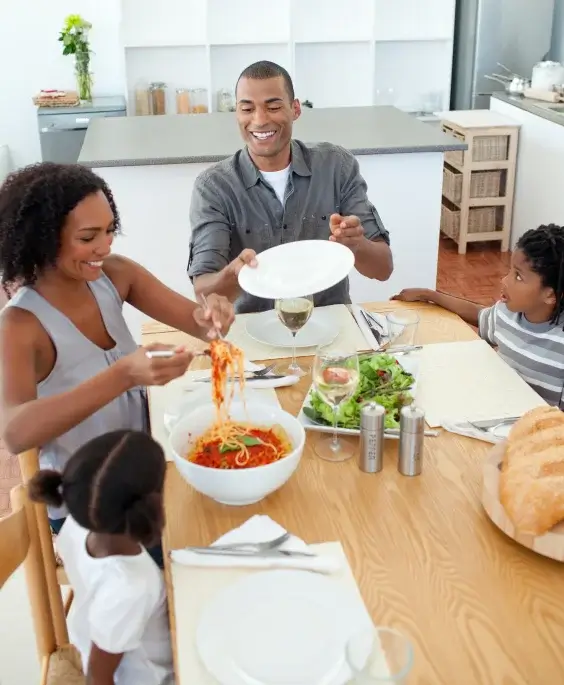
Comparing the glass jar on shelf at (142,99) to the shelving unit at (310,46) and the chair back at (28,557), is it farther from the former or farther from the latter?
the chair back at (28,557)

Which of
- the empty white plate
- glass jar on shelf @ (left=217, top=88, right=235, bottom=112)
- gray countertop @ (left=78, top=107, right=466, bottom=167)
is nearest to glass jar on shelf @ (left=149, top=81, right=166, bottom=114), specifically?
glass jar on shelf @ (left=217, top=88, right=235, bottom=112)

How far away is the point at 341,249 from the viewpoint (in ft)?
5.98

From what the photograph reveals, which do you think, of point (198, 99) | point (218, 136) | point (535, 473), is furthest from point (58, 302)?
point (198, 99)

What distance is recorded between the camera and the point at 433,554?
1.16 meters

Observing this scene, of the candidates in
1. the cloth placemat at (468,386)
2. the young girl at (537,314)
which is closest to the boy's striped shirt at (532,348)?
the young girl at (537,314)

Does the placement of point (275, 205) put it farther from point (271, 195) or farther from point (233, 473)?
point (233, 473)

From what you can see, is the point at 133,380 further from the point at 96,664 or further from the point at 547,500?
the point at 547,500

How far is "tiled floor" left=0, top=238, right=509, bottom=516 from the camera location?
14.6ft

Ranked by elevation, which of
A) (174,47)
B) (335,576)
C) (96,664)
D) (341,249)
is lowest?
(96,664)

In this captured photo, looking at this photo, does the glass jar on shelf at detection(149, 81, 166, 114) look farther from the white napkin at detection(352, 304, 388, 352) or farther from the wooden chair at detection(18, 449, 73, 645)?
the wooden chair at detection(18, 449, 73, 645)

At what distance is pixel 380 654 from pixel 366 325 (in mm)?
1052

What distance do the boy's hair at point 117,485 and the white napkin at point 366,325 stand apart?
0.80 m

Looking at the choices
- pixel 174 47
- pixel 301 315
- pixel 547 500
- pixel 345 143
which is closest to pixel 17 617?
pixel 301 315

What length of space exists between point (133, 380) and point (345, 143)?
2.21 metres
